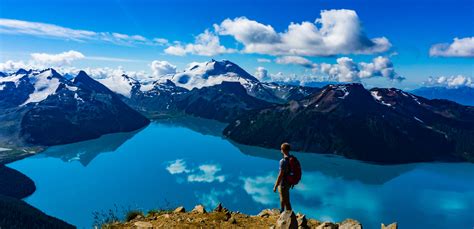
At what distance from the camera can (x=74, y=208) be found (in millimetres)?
196625

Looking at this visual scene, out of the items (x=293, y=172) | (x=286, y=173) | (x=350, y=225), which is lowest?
(x=350, y=225)

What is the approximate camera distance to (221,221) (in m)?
23.8

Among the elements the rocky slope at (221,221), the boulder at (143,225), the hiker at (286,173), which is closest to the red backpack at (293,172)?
the hiker at (286,173)

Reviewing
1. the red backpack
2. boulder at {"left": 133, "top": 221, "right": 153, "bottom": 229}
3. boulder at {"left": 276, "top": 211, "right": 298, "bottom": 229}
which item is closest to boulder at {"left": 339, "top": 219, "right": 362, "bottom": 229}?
boulder at {"left": 276, "top": 211, "right": 298, "bottom": 229}

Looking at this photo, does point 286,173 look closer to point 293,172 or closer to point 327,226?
point 293,172

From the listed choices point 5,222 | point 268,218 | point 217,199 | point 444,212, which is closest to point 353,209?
point 444,212

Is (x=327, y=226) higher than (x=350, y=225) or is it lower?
lower

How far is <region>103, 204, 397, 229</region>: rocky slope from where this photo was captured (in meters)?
20.6

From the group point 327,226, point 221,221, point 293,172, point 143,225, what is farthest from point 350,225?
point 143,225

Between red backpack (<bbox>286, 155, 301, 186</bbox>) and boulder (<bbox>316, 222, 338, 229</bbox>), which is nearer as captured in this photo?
boulder (<bbox>316, 222, 338, 229</bbox>)

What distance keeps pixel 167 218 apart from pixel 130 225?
2.45 metres

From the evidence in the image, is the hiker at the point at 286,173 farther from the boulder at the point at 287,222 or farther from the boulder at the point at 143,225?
the boulder at the point at 143,225

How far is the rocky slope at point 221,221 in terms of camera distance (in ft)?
67.7

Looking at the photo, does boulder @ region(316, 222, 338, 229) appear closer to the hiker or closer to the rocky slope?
the rocky slope
